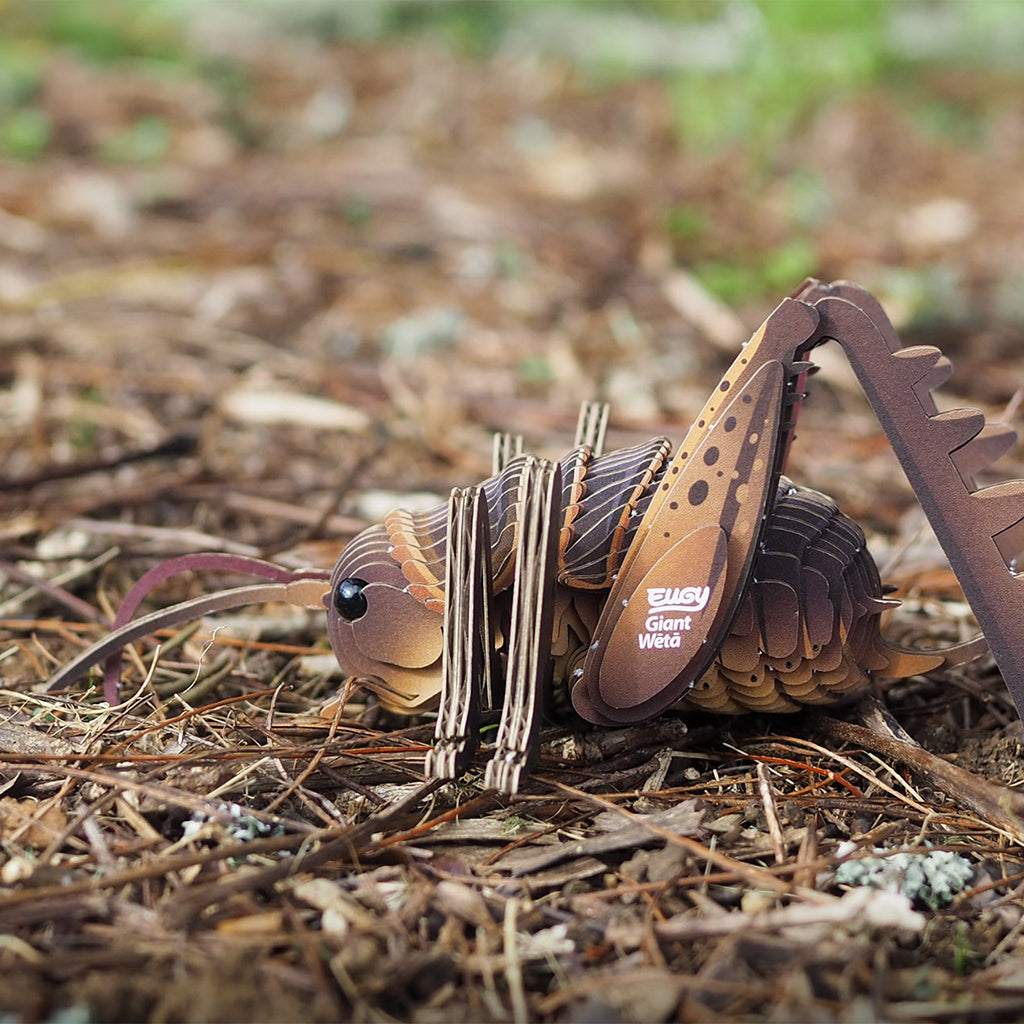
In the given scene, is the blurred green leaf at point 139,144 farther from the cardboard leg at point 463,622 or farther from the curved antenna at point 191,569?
the cardboard leg at point 463,622

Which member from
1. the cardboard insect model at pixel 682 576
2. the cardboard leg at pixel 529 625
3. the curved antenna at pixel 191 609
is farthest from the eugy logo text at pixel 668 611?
the curved antenna at pixel 191 609

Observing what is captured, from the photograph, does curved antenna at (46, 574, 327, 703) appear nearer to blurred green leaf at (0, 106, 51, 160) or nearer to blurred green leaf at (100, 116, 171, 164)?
blurred green leaf at (100, 116, 171, 164)

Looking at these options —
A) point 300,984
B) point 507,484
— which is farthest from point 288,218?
point 300,984

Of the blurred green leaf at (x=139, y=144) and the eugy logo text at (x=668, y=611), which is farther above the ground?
the blurred green leaf at (x=139, y=144)

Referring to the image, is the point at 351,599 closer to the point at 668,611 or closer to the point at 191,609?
the point at 191,609

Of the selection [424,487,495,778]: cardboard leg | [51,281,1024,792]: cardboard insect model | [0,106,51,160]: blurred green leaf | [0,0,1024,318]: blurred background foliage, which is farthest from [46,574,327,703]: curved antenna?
[0,106,51,160]: blurred green leaf

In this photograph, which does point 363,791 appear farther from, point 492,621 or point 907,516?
point 907,516
